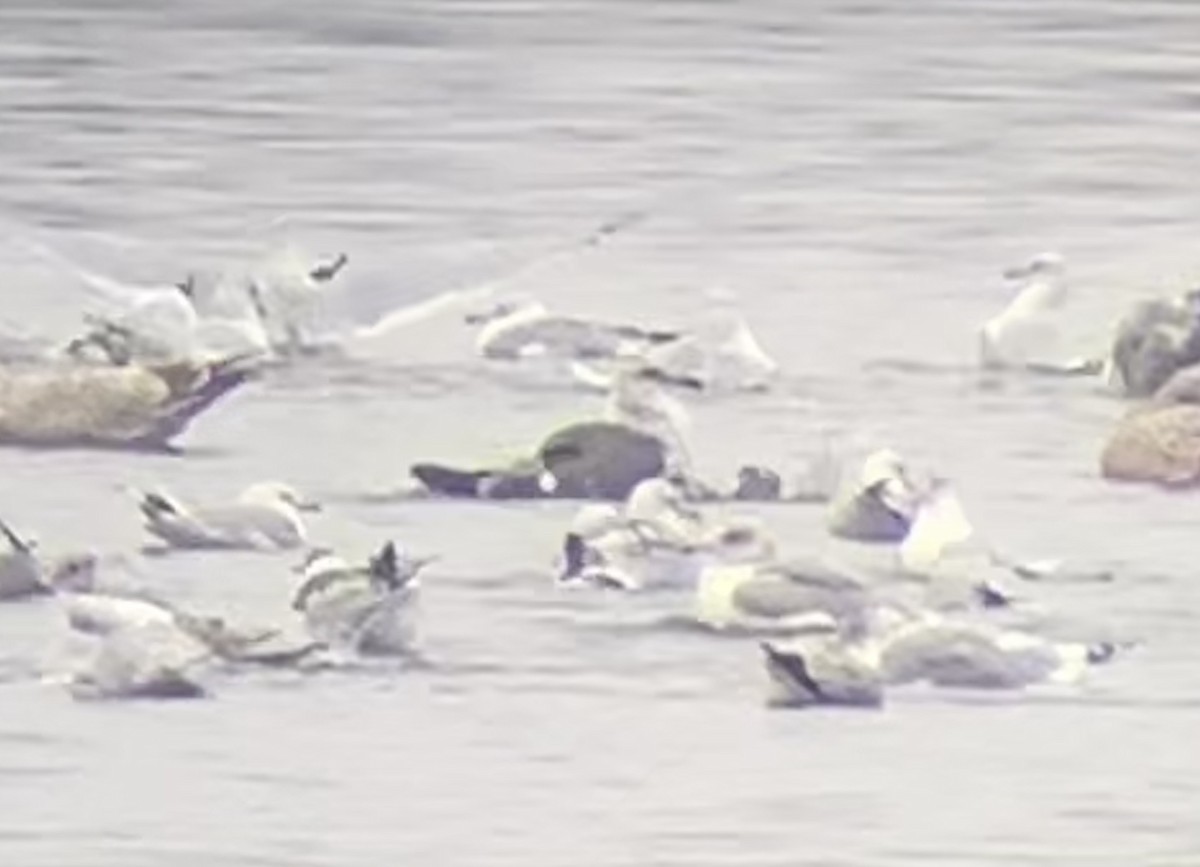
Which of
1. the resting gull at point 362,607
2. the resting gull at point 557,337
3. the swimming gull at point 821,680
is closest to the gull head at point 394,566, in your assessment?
the resting gull at point 362,607

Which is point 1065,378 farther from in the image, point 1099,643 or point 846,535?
point 1099,643

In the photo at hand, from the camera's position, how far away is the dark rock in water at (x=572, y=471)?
299 inches

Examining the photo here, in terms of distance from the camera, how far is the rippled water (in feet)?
19.4

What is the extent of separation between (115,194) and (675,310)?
1.62m

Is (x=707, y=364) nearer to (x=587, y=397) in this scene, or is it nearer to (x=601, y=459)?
(x=587, y=397)

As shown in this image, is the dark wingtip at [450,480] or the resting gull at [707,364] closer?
the dark wingtip at [450,480]

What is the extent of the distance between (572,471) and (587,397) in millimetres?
768

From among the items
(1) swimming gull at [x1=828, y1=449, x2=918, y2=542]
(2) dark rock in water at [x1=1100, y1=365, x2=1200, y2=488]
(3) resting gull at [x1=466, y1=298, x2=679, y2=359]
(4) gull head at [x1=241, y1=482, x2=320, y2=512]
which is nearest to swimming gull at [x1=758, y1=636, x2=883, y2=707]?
(1) swimming gull at [x1=828, y1=449, x2=918, y2=542]

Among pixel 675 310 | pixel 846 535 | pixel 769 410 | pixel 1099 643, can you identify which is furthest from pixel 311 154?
pixel 1099 643

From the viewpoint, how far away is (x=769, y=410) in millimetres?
8281

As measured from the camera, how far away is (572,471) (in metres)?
7.66

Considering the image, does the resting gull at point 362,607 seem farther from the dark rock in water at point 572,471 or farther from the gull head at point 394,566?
the dark rock in water at point 572,471

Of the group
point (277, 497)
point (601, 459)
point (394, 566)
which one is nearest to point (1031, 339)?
point (601, 459)

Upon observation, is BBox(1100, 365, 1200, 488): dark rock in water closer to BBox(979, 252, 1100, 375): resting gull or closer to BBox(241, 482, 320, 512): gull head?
BBox(979, 252, 1100, 375): resting gull
